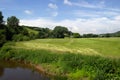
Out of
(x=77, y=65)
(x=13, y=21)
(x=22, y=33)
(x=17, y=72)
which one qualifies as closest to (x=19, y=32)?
(x=22, y=33)

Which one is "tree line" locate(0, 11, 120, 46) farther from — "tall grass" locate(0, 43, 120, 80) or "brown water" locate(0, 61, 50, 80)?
"tall grass" locate(0, 43, 120, 80)

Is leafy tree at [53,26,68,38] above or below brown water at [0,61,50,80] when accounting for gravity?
above

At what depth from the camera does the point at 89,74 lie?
28250mm

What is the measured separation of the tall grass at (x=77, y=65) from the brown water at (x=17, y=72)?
→ 1.82 metres

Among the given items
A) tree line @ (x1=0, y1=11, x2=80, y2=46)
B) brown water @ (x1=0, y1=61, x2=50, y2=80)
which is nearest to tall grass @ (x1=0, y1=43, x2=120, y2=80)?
brown water @ (x1=0, y1=61, x2=50, y2=80)

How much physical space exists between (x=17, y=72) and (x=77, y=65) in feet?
37.3

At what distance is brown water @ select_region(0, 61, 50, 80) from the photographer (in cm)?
3314

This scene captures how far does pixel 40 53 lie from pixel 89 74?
56.6 feet

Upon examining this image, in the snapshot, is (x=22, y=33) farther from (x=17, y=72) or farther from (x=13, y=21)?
(x=17, y=72)

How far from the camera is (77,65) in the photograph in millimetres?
31906

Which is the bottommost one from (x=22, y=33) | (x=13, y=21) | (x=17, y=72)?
(x=17, y=72)

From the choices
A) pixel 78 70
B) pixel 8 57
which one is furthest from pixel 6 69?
pixel 78 70

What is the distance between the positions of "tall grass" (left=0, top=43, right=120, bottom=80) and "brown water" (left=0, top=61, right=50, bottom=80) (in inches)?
71.6

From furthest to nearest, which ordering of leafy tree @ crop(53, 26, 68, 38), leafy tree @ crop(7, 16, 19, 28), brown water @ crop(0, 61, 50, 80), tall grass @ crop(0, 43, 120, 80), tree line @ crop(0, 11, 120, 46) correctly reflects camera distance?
leafy tree @ crop(53, 26, 68, 38), leafy tree @ crop(7, 16, 19, 28), tree line @ crop(0, 11, 120, 46), brown water @ crop(0, 61, 50, 80), tall grass @ crop(0, 43, 120, 80)
